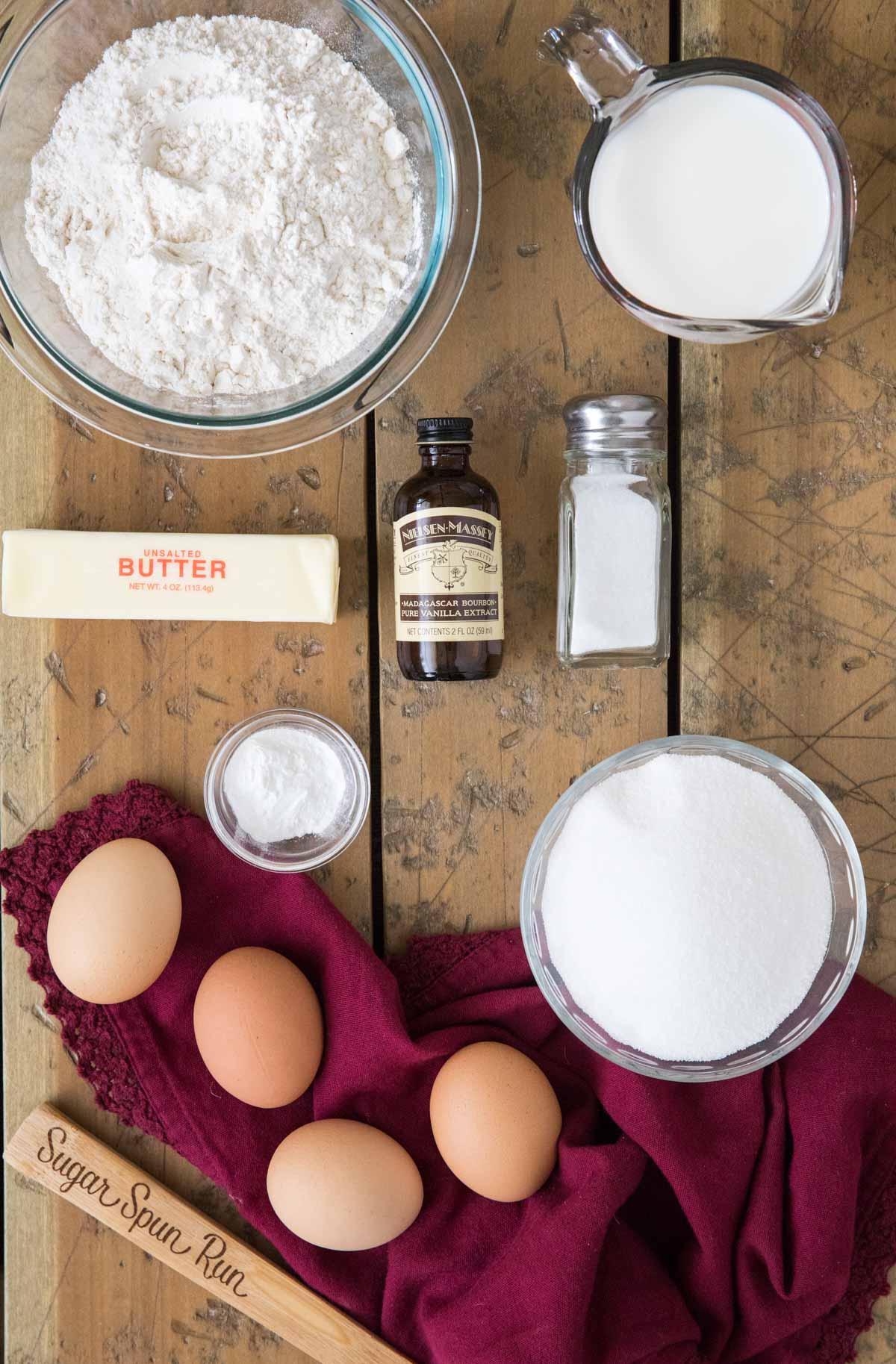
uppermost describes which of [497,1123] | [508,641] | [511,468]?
[511,468]

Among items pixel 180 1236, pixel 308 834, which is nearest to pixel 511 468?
pixel 308 834

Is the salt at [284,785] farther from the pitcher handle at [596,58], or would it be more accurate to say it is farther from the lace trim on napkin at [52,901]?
the pitcher handle at [596,58]

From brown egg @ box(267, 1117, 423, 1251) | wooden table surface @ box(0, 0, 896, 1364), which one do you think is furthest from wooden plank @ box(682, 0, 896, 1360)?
brown egg @ box(267, 1117, 423, 1251)

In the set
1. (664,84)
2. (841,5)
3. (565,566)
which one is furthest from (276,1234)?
(841,5)

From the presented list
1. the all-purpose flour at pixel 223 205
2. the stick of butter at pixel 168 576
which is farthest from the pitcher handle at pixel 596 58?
the stick of butter at pixel 168 576

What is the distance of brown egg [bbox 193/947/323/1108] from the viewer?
2.58 ft

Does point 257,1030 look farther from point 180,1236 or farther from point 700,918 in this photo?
point 700,918

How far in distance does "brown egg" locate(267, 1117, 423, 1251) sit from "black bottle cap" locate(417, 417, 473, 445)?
0.58 metres

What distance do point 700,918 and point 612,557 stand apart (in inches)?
11.8

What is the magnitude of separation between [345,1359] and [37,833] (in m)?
0.53

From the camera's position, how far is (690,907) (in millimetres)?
745

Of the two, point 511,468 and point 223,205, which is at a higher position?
point 223,205

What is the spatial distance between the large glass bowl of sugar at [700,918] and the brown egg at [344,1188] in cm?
19

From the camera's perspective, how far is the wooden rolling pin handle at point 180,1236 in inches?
32.9
